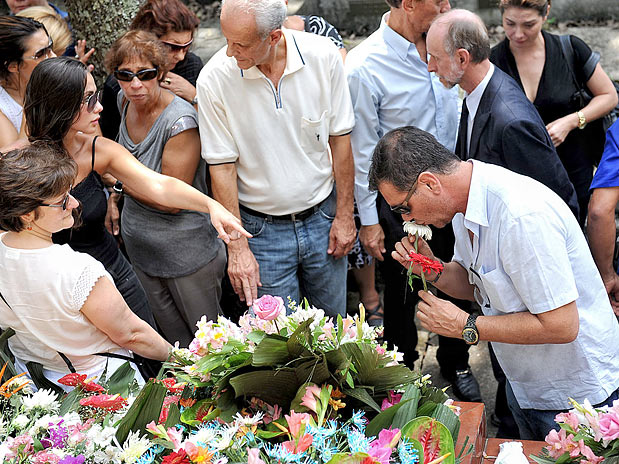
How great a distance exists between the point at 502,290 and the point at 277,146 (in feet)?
4.25

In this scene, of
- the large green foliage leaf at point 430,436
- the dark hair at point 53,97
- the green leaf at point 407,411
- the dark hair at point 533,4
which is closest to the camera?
the large green foliage leaf at point 430,436

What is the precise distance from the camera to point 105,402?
6.39 feet

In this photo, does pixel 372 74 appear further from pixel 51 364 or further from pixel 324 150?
pixel 51 364

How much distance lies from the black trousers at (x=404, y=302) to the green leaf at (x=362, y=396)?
1634 millimetres

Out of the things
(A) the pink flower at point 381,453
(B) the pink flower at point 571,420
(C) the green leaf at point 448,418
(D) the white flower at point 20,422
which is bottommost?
(D) the white flower at point 20,422

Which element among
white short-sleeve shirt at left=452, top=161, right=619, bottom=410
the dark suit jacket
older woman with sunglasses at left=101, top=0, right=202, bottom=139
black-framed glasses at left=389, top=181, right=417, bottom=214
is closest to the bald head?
the dark suit jacket

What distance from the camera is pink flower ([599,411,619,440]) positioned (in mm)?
1772

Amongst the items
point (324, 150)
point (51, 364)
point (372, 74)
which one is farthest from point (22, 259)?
point (372, 74)

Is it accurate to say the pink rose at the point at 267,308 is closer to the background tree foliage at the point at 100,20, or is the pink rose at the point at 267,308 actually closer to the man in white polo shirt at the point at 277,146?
the man in white polo shirt at the point at 277,146

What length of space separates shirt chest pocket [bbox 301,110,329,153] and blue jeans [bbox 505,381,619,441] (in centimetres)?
135

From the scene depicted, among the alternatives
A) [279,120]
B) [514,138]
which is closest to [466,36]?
[514,138]

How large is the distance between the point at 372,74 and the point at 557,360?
1.64m

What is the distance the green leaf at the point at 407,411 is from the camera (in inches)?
73.9

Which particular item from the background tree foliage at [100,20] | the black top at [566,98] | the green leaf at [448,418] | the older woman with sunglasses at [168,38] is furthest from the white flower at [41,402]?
the background tree foliage at [100,20]
